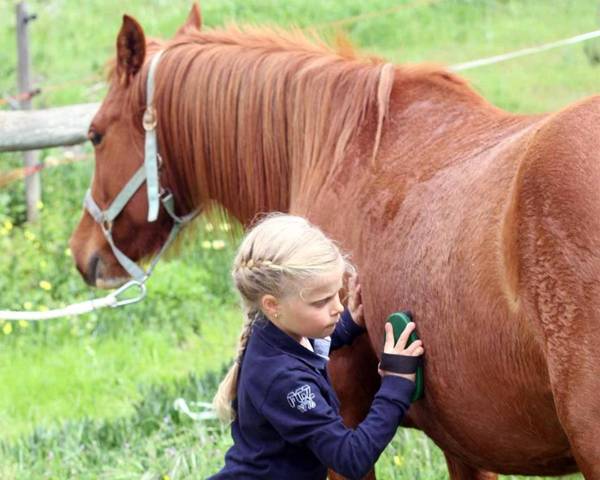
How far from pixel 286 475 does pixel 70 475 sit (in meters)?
2.03

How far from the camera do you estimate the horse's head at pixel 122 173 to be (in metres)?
3.73

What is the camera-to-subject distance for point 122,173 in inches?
149

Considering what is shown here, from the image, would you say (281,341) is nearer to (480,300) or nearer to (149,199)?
(480,300)

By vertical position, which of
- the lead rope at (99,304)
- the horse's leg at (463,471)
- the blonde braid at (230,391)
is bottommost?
the lead rope at (99,304)

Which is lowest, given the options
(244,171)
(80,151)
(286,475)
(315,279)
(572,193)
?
(80,151)

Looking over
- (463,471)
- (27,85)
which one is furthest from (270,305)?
(27,85)

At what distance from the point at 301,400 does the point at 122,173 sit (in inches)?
67.0

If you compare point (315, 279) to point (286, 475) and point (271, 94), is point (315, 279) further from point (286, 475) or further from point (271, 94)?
point (271, 94)

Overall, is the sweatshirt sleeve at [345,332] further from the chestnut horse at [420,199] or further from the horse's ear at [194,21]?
the horse's ear at [194,21]

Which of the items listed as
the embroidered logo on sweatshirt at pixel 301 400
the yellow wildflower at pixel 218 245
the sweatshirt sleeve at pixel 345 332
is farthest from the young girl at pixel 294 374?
the yellow wildflower at pixel 218 245

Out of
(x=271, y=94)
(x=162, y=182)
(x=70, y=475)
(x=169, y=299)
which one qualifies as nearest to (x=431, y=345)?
(x=271, y=94)

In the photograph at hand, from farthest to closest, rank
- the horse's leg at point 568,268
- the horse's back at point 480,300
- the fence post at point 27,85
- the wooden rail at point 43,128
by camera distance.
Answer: the fence post at point 27,85
the wooden rail at point 43,128
the horse's back at point 480,300
the horse's leg at point 568,268

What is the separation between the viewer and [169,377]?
219 inches

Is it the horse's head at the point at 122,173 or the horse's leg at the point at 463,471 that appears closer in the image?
the horse's leg at the point at 463,471
